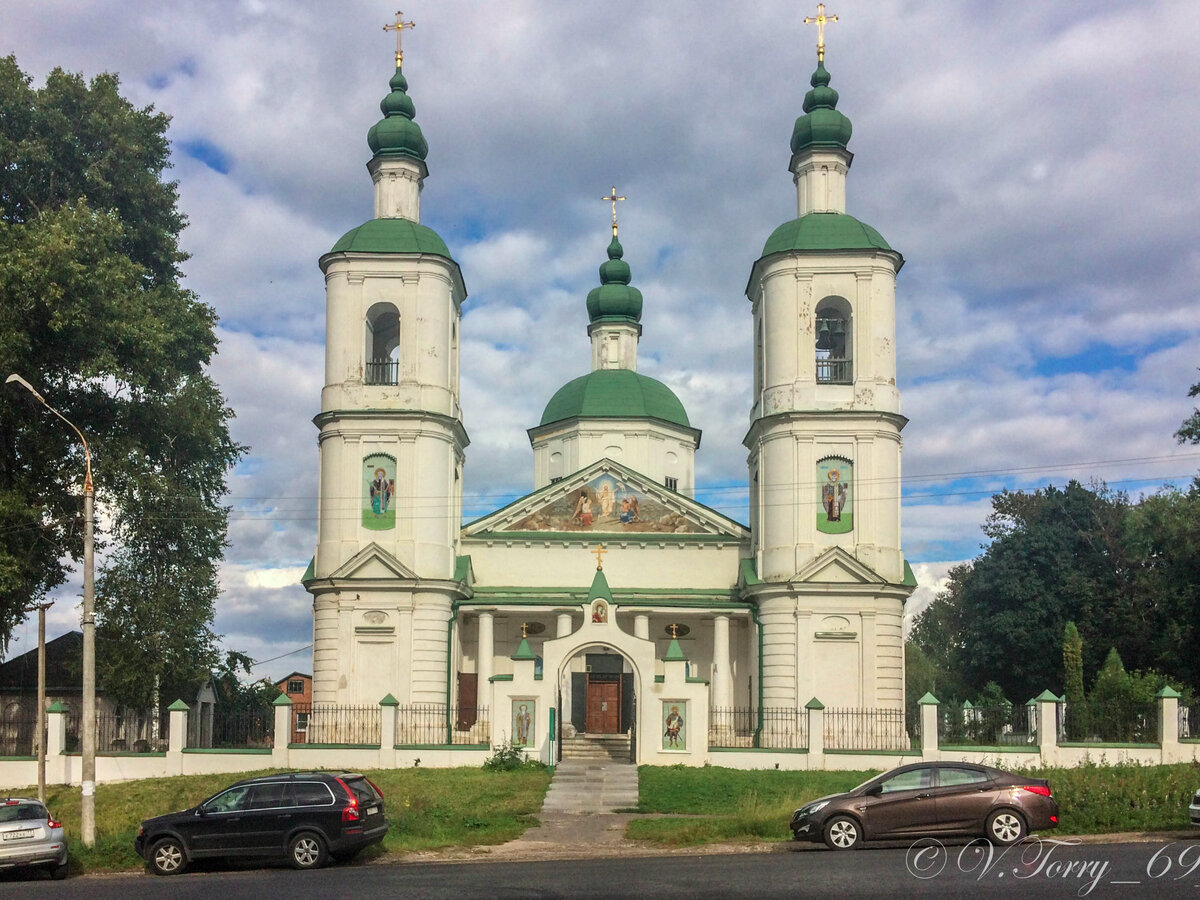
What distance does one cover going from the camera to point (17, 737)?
35.7m

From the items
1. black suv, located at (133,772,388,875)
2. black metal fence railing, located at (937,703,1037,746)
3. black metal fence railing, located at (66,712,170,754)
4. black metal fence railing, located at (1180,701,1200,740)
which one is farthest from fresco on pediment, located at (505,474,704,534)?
black suv, located at (133,772,388,875)

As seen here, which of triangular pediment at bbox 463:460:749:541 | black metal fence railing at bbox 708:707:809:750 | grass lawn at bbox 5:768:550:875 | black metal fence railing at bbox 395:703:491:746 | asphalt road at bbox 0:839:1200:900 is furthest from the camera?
triangular pediment at bbox 463:460:749:541

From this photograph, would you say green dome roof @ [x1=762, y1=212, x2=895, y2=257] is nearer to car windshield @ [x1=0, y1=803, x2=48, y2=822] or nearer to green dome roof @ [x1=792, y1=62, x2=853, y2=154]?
green dome roof @ [x1=792, y1=62, x2=853, y2=154]

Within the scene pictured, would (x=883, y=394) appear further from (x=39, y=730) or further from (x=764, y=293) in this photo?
(x=39, y=730)

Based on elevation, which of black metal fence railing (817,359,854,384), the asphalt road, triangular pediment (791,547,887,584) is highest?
black metal fence railing (817,359,854,384)

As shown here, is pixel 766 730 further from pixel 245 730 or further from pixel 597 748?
pixel 245 730

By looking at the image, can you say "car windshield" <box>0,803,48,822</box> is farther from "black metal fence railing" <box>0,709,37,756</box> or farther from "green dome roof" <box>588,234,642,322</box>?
"green dome roof" <box>588,234,642,322</box>

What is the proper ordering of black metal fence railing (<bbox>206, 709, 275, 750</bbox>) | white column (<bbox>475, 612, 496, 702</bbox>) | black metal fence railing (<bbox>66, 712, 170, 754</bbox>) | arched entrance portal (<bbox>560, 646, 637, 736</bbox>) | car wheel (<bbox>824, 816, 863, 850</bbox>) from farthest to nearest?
arched entrance portal (<bbox>560, 646, 637, 736</bbox>)
white column (<bbox>475, 612, 496, 702</bbox>)
black metal fence railing (<bbox>66, 712, 170, 754</bbox>)
black metal fence railing (<bbox>206, 709, 275, 750</bbox>)
car wheel (<bbox>824, 816, 863, 850</bbox>)

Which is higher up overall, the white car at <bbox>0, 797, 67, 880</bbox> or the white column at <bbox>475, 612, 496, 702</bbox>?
the white column at <bbox>475, 612, 496, 702</bbox>

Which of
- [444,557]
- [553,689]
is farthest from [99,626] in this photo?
[553,689]

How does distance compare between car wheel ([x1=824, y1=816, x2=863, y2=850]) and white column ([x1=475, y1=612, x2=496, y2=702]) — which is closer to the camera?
car wheel ([x1=824, y1=816, x2=863, y2=850])

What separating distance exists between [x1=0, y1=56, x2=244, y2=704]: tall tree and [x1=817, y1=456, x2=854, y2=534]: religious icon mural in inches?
619

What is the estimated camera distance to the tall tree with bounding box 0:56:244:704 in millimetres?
32156

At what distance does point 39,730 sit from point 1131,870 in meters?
22.6
